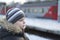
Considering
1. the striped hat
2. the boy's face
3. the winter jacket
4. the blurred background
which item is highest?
the striped hat

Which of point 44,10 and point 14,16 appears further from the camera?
point 44,10

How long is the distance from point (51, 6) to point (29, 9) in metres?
1.62

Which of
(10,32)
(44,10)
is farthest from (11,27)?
(44,10)

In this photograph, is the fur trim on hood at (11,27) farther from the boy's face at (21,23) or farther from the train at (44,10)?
the train at (44,10)

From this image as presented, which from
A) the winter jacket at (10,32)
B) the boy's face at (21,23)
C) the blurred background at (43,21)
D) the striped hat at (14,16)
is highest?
the striped hat at (14,16)

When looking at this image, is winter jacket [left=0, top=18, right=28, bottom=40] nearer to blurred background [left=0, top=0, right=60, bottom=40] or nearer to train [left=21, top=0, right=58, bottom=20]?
blurred background [left=0, top=0, right=60, bottom=40]

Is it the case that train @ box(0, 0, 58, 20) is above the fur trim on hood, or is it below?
below

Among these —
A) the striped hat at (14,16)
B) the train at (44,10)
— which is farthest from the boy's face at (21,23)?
the train at (44,10)

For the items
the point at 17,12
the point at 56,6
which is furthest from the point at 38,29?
the point at 17,12

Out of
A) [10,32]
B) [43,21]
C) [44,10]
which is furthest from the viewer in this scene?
[44,10]

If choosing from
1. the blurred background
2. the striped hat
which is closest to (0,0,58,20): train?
the blurred background

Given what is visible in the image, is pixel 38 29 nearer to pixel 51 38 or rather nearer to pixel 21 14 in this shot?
pixel 51 38

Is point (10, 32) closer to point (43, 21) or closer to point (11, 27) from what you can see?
point (11, 27)

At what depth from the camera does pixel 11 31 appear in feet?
5.46
